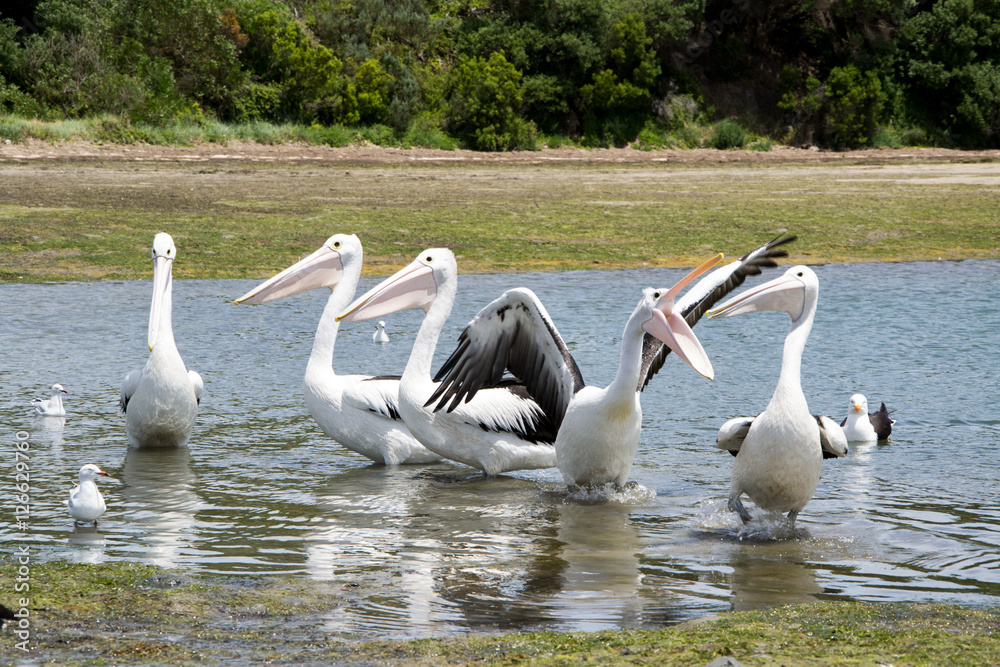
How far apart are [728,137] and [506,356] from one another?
1117 inches

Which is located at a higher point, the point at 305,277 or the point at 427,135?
the point at 427,135

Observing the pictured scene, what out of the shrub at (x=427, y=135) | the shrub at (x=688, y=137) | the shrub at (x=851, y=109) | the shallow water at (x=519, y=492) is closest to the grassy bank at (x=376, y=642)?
the shallow water at (x=519, y=492)

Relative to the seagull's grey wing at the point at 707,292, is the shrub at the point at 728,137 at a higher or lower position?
higher

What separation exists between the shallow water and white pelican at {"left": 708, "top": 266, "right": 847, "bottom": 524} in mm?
165

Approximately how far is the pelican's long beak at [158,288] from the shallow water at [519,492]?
26.2 inches

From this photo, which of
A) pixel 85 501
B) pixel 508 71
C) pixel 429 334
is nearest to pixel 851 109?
pixel 508 71

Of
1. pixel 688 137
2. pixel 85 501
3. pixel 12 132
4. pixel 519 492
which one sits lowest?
pixel 519 492

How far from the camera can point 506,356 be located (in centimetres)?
510

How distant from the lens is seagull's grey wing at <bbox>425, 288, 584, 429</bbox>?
4980 millimetres

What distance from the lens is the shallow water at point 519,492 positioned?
140 inches

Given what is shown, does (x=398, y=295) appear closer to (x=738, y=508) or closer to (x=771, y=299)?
(x=771, y=299)

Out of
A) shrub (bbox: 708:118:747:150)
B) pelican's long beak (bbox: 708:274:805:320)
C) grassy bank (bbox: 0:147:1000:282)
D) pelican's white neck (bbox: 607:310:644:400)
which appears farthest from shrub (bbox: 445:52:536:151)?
pelican's long beak (bbox: 708:274:805:320)

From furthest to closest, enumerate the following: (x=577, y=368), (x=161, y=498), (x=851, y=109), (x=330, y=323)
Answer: (x=851, y=109) < (x=330, y=323) < (x=577, y=368) < (x=161, y=498)

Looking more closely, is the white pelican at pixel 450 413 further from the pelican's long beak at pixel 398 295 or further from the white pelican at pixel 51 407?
the white pelican at pixel 51 407
